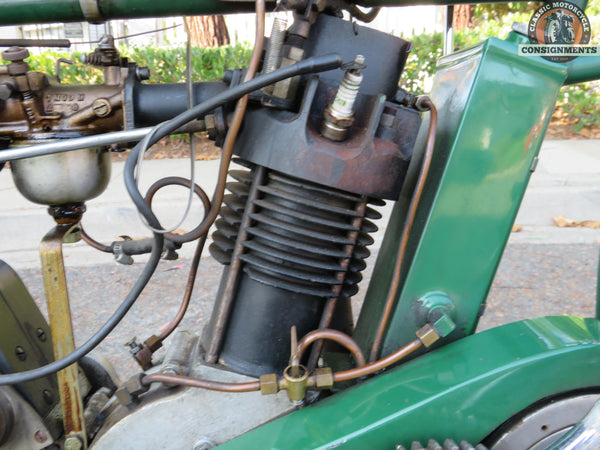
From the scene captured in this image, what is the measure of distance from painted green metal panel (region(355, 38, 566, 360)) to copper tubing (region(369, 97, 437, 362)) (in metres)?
0.02

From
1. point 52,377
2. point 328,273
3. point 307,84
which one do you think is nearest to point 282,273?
point 328,273

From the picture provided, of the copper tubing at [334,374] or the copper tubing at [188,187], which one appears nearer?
the copper tubing at [334,374]

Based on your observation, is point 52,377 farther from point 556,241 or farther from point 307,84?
point 556,241

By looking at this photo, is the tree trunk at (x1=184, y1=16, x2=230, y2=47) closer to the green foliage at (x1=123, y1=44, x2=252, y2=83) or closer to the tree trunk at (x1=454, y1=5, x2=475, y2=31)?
the green foliage at (x1=123, y1=44, x2=252, y2=83)

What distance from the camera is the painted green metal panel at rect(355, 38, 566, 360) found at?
0.99 metres

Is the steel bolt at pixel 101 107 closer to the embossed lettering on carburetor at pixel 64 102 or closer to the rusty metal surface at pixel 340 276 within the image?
the embossed lettering on carburetor at pixel 64 102

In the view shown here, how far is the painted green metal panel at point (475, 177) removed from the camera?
0.99 metres

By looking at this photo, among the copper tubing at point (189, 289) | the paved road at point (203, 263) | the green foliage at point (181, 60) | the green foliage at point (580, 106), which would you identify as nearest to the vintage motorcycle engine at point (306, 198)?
the copper tubing at point (189, 289)

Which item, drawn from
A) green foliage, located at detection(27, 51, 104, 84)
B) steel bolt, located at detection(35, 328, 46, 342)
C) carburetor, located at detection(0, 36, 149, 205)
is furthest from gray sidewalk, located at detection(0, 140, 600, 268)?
carburetor, located at detection(0, 36, 149, 205)

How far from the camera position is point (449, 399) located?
3.33ft

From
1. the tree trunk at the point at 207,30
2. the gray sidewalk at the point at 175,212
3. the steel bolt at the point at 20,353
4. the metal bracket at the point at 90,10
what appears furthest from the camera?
the tree trunk at the point at 207,30

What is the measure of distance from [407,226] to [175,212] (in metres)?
3.16

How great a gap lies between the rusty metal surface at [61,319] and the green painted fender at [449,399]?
0.40 meters

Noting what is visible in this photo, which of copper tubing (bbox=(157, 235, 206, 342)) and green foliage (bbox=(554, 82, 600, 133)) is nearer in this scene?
copper tubing (bbox=(157, 235, 206, 342))
